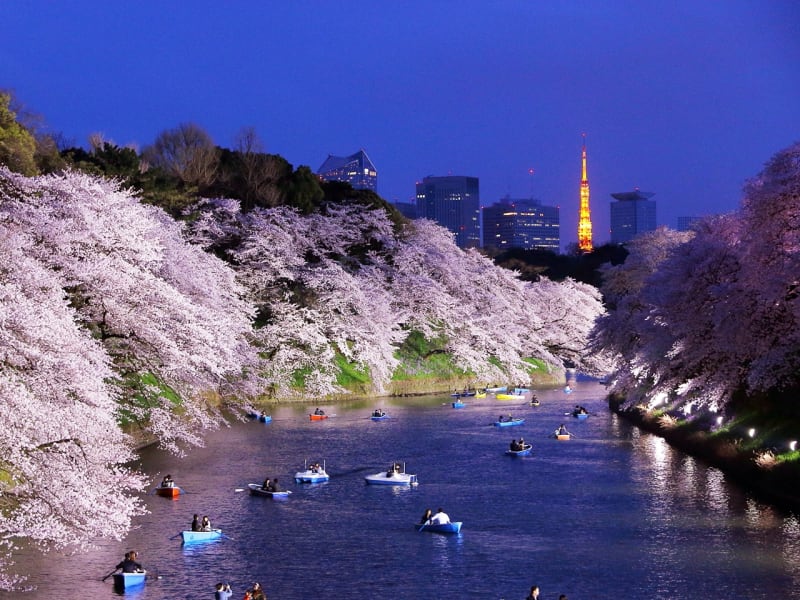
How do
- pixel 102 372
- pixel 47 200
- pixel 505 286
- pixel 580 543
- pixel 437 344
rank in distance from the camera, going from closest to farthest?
pixel 102 372 → pixel 580 543 → pixel 47 200 → pixel 437 344 → pixel 505 286

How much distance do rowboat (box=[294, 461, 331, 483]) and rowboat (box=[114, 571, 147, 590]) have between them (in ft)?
52.0

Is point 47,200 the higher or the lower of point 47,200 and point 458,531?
the higher

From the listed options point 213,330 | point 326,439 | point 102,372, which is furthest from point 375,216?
point 102,372

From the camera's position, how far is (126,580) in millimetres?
25891

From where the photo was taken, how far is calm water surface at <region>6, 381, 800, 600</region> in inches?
1060

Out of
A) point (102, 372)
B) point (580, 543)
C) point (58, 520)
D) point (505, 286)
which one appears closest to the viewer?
point (58, 520)

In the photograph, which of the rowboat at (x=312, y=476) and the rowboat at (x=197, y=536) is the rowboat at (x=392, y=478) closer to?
the rowboat at (x=312, y=476)

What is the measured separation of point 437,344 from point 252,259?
765 inches

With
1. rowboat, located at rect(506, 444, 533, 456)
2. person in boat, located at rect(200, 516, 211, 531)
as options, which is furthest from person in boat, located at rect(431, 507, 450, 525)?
rowboat, located at rect(506, 444, 533, 456)

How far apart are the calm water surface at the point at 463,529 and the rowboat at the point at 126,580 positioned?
14.1 inches

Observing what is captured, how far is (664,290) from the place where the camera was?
47750mm

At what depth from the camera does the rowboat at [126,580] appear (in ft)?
84.9

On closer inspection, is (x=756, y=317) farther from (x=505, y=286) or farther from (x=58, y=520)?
(x=505, y=286)

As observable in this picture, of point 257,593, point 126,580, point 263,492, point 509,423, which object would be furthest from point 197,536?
point 509,423
